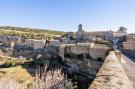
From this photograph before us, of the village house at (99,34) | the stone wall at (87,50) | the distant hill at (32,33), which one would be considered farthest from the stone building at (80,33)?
the distant hill at (32,33)

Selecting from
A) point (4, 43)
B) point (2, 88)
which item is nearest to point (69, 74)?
point (2, 88)

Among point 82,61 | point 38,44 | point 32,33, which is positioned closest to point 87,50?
point 82,61

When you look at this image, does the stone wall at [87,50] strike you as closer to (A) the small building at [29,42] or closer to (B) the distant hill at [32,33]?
(A) the small building at [29,42]

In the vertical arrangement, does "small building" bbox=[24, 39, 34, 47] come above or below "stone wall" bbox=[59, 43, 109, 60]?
below

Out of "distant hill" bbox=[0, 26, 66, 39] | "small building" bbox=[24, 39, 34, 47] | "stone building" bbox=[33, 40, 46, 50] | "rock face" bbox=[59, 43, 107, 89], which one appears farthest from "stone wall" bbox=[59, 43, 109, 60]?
"distant hill" bbox=[0, 26, 66, 39]

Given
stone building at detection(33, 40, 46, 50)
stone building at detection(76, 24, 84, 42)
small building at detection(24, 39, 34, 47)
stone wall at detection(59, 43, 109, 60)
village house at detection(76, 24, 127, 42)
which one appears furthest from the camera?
small building at detection(24, 39, 34, 47)

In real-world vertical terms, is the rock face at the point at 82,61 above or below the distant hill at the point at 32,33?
below

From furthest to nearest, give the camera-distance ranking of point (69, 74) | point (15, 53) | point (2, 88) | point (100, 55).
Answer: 1. point (15, 53)
2. point (69, 74)
3. point (100, 55)
4. point (2, 88)

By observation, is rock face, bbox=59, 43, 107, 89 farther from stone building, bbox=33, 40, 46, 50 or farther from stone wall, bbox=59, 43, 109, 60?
stone building, bbox=33, 40, 46, 50

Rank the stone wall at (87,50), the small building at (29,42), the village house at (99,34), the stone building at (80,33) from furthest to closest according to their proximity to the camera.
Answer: the small building at (29,42)
the stone building at (80,33)
the village house at (99,34)
the stone wall at (87,50)

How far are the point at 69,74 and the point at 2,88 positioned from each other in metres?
33.2

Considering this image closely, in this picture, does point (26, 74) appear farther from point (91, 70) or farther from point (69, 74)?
point (91, 70)

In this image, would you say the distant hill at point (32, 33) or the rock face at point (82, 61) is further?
the distant hill at point (32, 33)

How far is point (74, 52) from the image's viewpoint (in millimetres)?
43125
